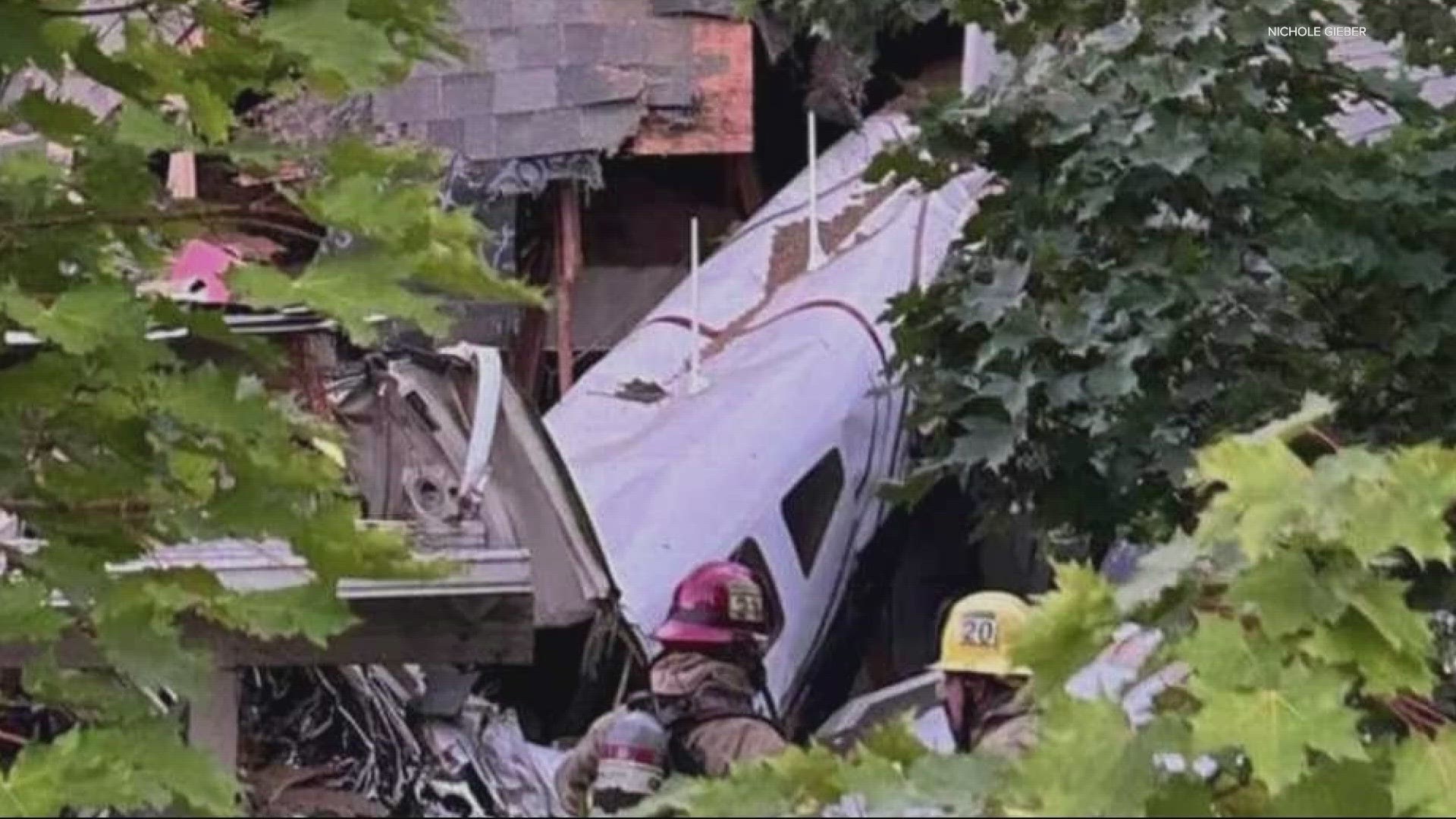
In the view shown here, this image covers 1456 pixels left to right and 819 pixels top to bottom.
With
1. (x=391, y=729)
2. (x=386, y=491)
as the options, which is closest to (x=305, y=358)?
(x=386, y=491)

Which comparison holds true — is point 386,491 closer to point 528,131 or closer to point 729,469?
point 729,469

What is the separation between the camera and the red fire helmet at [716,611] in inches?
254

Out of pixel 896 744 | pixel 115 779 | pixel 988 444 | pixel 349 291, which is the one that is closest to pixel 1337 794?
pixel 896 744

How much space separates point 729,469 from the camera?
9.23m

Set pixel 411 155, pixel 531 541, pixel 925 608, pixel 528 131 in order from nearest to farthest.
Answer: pixel 411 155
pixel 531 541
pixel 925 608
pixel 528 131

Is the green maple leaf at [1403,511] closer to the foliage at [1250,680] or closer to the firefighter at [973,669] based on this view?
the foliage at [1250,680]

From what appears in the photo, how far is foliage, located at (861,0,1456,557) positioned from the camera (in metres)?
6.17

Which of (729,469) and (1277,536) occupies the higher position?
(1277,536)

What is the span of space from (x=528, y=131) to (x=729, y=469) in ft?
8.06

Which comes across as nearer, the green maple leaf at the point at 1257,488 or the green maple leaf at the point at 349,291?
the green maple leaf at the point at 1257,488

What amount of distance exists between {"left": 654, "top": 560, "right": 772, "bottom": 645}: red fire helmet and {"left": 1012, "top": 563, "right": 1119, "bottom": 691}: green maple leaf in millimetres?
3917

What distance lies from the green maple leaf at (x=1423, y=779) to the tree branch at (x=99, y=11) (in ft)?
6.39

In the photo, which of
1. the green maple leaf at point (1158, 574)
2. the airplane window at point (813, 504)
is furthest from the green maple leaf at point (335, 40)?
the airplane window at point (813, 504)

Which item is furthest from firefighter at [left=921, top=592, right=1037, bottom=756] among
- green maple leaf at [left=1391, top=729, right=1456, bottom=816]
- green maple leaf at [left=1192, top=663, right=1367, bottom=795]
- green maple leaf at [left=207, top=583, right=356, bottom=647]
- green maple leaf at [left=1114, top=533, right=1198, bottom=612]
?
green maple leaf at [left=1192, top=663, right=1367, bottom=795]
